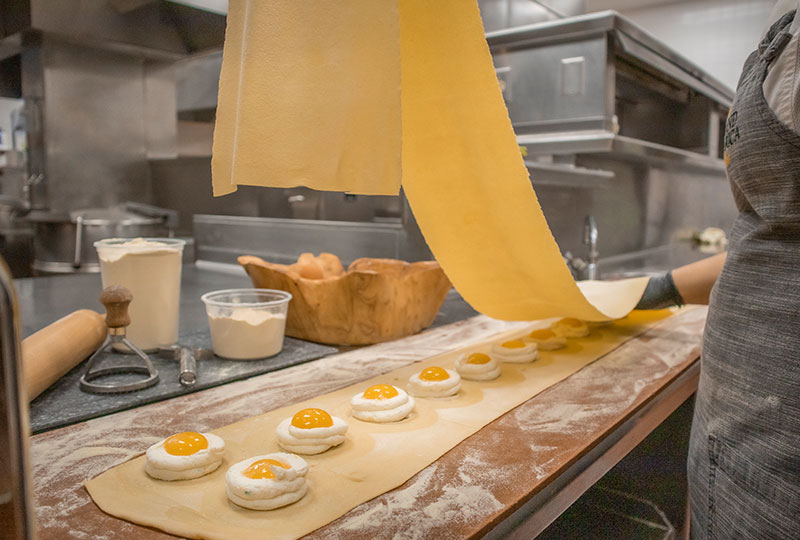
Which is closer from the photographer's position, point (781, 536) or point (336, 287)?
point (781, 536)

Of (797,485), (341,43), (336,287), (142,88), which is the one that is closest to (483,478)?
(797,485)

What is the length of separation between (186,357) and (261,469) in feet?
1.82

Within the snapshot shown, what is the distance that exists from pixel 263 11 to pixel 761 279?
82cm

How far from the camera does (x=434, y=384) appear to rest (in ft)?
3.60

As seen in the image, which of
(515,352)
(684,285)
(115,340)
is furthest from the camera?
(684,285)

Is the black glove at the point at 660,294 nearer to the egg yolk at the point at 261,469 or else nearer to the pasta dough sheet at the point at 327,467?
the pasta dough sheet at the point at 327,467

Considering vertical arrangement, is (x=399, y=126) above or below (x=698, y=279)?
above

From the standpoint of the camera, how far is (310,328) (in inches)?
58.6

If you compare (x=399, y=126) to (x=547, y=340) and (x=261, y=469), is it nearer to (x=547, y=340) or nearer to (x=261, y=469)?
(x=261, y=469)

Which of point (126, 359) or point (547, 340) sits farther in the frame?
point (547, 340)

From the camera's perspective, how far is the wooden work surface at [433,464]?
67cm

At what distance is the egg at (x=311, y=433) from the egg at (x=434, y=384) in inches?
10.0

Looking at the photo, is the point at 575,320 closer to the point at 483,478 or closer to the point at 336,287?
the point at 336,287

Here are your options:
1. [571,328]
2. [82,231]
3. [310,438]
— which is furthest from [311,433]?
[82,231]
